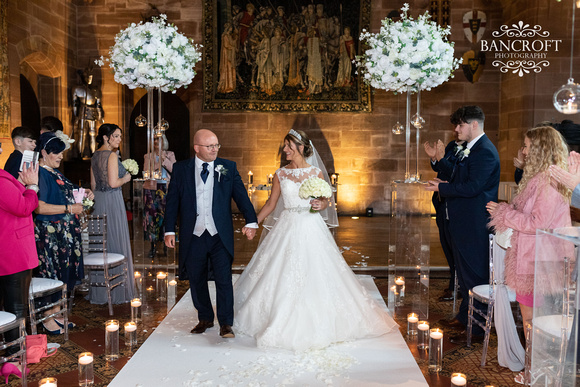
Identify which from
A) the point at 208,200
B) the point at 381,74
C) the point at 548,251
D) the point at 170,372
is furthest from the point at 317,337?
the point at 381,74

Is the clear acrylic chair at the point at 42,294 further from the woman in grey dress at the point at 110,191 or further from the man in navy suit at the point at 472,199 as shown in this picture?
the man in navy suit at the point at 472,199

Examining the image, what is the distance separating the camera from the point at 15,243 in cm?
366

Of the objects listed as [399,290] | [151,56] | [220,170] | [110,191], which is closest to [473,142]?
[399,290]

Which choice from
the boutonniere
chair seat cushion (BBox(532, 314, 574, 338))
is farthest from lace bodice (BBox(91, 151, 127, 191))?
chair seat cushion (BBox(532, 314, 574, 338))

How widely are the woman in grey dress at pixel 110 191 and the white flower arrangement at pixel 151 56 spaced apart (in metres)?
0.64

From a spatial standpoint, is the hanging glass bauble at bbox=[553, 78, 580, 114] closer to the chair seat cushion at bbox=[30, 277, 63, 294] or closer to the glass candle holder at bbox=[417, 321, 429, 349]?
the glass candle holder at bbox=[417, 321, 429, 349]

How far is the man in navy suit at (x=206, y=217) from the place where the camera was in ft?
14.2

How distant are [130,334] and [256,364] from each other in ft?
3.78

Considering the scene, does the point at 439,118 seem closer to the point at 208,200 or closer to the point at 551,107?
the point at 551,107

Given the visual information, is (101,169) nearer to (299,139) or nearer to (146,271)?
(146,271)

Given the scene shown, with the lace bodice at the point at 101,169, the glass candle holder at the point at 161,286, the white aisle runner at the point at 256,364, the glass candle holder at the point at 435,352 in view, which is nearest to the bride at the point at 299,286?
the white aisle runner at the point at 256,364

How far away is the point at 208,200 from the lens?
4.36 m

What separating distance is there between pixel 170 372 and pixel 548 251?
8.63 feet

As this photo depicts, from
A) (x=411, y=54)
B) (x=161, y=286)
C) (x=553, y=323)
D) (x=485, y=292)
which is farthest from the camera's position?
(x=161, y=286)
